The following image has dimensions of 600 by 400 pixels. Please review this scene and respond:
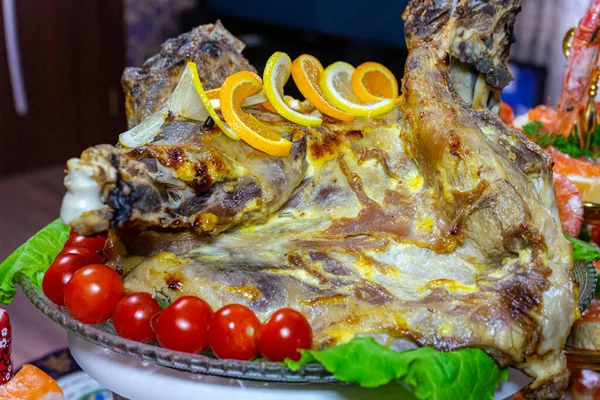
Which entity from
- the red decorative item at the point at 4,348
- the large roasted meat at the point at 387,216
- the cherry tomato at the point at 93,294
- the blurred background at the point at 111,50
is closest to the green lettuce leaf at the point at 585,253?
the large roasted meat at the point at 387,216

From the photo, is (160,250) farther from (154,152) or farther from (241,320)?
(241,320)

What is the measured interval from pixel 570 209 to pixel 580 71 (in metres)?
0.83

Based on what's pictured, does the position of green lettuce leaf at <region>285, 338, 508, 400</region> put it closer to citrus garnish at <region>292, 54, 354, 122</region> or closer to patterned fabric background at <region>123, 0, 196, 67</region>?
citrus garnish at <region>292, 54, 354, 122</region>

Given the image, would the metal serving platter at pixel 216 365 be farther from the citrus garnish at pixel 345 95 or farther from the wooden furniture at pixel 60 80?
the wooden furniture at pixel 60 80

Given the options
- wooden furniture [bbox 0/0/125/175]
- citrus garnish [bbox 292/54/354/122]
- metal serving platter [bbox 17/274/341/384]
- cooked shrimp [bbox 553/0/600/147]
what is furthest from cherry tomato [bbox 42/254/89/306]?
wooden furniture [bbox 0/0/125/175]

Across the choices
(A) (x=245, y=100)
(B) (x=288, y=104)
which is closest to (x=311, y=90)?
(B) (x=288, y=104)

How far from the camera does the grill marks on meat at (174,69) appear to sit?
2.07m

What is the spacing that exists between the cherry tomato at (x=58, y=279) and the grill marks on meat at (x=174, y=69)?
0.52 metres

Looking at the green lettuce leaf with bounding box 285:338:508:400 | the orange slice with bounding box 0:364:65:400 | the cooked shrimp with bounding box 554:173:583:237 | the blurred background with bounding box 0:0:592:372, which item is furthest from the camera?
the blurred background with bounding box 0:0:592:372

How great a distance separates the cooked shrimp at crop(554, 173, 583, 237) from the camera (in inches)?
94.5

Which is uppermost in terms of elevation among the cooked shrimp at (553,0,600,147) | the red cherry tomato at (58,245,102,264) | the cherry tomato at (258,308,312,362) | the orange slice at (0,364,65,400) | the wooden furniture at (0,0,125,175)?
the cooked shrimp at (553,0,600,147)

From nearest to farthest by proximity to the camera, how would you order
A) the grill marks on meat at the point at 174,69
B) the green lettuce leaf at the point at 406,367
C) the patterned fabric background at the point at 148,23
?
the green lettuce leaf at the point at 406,367
the grill marks on meat at the point at 174,69
the patterned fabric background at the point at 148,23

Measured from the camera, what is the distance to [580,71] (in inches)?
117

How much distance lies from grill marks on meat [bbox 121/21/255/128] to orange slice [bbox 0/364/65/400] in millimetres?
Result: 735
